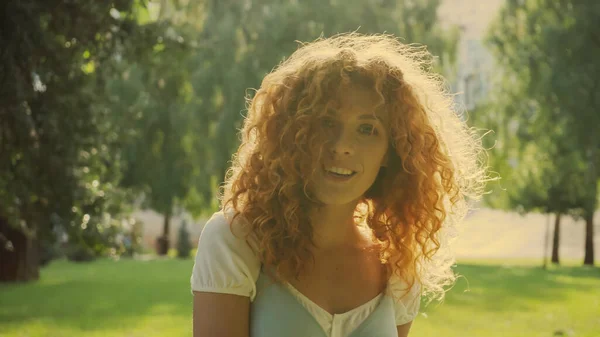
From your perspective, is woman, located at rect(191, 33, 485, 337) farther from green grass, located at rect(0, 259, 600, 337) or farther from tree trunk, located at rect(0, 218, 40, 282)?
tree trunk, located at rect(0, 218, 40, 282)

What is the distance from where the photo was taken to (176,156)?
24.6 m

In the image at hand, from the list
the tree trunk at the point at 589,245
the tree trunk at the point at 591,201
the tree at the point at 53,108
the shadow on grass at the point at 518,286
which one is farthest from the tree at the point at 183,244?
the tree at the point at 53,108

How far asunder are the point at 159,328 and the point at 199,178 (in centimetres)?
1252

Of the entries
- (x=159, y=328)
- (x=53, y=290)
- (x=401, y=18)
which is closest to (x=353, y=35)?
(x=159, y=328)

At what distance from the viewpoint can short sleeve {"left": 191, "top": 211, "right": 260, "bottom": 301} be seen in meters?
2.00

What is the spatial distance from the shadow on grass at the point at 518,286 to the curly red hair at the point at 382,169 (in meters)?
8.96

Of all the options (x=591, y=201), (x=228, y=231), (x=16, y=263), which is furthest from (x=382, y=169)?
(x=591, y=201)

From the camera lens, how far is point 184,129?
2345 cm

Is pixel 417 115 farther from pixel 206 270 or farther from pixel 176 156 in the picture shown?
pixel 176 156

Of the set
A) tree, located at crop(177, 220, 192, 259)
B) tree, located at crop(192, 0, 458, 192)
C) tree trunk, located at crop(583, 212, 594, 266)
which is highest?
tree, located at crop(192, 0, 458, 192)

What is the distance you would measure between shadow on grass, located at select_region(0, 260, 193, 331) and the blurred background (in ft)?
0.18

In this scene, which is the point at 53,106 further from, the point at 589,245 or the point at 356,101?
the point at 589,245

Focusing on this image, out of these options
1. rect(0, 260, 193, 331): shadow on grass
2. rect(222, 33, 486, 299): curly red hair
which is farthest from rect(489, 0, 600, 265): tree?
rect(222, 33, 486, 299): curly red hair

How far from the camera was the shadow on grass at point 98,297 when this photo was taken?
1224 cm
